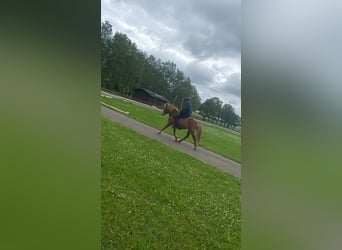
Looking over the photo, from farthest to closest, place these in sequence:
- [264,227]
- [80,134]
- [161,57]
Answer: [161,57], [80,134], [264,227]

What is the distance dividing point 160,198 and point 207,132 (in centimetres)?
43

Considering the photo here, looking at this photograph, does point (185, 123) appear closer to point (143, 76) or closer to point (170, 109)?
point (170, 109)

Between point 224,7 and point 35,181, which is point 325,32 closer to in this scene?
point 224,7

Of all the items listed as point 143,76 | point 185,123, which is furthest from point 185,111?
point 143,76

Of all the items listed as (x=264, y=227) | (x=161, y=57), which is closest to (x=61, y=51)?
(x=161, y=57)

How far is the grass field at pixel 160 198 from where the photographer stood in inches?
61.4

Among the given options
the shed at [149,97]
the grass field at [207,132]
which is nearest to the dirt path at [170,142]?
the grass field at [207,132]

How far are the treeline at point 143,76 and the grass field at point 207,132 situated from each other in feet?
0.19

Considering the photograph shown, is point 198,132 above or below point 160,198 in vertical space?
above

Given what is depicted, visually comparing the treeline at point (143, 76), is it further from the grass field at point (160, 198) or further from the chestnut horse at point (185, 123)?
the grass field at point (160, 198)

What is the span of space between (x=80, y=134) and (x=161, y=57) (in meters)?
0.58

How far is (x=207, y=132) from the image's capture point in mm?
1737

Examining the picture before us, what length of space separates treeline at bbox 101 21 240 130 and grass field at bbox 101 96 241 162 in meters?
0.06

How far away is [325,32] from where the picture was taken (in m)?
1.39
